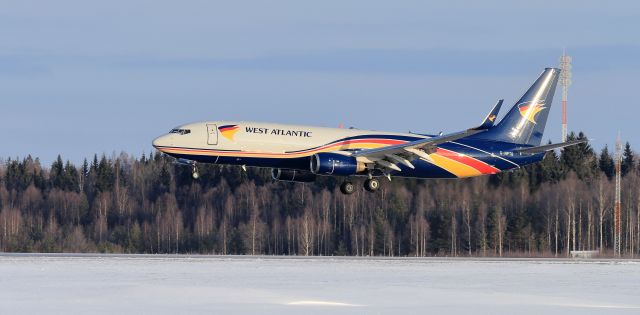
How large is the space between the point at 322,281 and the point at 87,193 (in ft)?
289

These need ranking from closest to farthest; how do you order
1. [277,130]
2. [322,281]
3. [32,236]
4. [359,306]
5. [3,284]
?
[359,306], [3,284], [322,281], [277,130], [32,236]

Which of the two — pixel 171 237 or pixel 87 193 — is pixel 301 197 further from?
pixel 87 193

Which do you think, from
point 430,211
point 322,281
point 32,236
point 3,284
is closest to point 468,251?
point 430,211

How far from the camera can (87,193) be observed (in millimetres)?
136750

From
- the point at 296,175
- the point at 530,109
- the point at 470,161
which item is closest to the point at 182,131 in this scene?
the point at 296,175

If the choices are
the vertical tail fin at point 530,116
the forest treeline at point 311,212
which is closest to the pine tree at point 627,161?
the forest treeline at point 311,212

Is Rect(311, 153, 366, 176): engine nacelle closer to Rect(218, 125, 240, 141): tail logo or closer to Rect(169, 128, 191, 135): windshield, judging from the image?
Rect(218, 125, 240, 141): tail logo

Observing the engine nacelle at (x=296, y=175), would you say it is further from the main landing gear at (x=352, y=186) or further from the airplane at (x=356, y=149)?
the main landing gear at (x=352, y=186)

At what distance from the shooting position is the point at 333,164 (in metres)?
70.5

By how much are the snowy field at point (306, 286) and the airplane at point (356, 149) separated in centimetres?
586

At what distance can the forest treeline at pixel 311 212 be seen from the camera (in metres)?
102

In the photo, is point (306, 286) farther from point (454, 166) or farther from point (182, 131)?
point (454, 166)

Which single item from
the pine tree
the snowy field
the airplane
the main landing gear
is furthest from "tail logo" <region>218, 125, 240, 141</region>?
the pine tree

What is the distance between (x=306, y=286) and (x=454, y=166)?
27.7 metres
